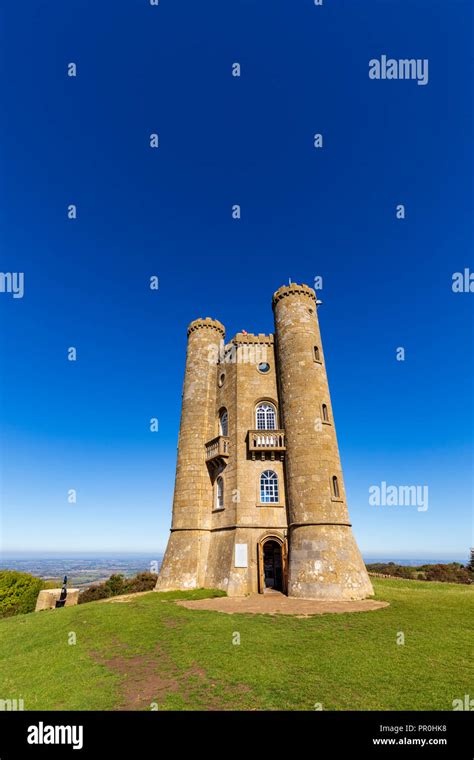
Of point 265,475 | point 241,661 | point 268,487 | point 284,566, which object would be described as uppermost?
point 265,475

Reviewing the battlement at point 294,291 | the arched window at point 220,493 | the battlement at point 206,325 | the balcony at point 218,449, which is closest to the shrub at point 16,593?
the arched window at point 220,493

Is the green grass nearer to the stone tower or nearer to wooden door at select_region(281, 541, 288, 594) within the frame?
the stone tower

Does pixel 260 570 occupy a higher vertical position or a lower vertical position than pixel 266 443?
lower

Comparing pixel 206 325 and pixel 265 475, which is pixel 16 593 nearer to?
pixel 265 475

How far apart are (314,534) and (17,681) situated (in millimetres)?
16637

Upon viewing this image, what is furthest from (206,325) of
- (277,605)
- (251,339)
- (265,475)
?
(277,605)

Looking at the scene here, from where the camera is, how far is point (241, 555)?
23.5 metres

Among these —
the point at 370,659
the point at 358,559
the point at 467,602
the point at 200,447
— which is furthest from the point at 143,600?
the point at 467,602

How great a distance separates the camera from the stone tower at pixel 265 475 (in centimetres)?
2255

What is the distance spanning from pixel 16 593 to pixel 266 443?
22.5 m

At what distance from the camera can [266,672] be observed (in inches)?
387

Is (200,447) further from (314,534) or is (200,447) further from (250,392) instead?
(314,534)

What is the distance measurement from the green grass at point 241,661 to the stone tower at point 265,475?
18.1 ft

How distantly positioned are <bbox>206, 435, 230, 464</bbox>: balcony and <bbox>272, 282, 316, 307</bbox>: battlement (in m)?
12.7
